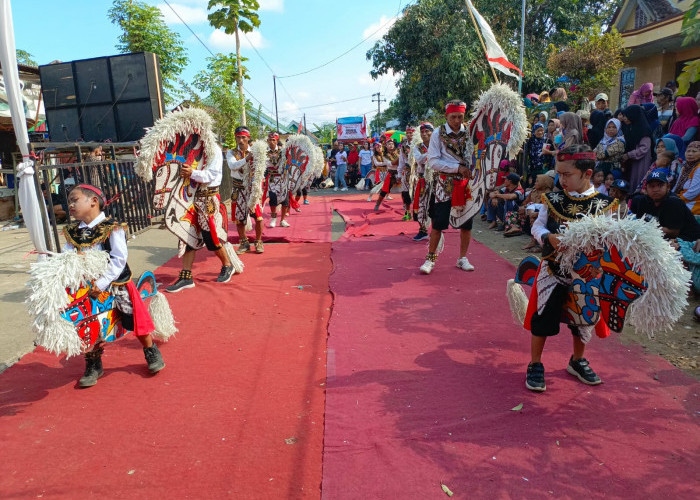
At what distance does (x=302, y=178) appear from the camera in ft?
30.1

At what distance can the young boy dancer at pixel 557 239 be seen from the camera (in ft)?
9.03

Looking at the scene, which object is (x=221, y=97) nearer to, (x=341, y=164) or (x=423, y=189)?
(x=341, y=164)

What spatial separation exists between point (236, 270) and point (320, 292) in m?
1.34

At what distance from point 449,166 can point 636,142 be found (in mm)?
3536

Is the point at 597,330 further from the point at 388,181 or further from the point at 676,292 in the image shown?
the point at 388,181

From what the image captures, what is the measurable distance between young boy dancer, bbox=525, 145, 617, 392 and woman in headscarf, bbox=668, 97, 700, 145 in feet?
15.1

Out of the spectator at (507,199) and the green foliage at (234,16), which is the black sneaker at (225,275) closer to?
the spectator at (507,199)

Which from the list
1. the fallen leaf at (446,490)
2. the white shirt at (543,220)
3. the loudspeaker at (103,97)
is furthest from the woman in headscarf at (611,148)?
the loudspeaker at (103,97)

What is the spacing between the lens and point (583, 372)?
305 cm

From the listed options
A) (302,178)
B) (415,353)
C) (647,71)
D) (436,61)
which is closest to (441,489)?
(415,353)

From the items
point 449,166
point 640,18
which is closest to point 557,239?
point 449,166

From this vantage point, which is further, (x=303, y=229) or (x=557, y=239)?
(x=303, y=229)

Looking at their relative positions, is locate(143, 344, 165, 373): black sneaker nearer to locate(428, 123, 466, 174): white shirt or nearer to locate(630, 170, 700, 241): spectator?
locate(428, 123, 466, 174): white shirt

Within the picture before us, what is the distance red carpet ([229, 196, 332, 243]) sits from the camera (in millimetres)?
7988
